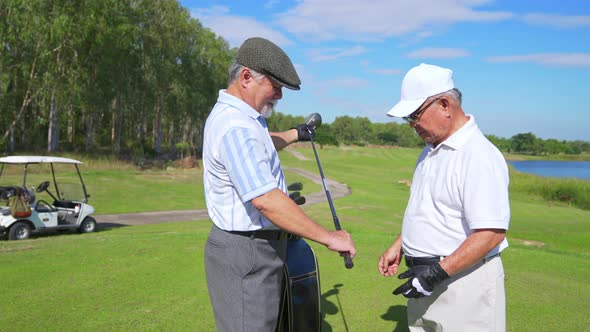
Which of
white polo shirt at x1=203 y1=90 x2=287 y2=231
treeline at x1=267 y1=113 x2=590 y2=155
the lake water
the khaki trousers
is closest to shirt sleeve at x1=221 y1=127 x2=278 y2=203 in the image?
white polo shirt at x1=203 y1=90 x2=287 y2=231

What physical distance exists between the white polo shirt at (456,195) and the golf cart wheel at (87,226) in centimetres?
1338

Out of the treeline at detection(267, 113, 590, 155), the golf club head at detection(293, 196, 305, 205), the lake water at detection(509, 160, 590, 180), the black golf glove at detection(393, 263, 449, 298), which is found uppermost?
the treeline at detection(267, 113, 590, 155)

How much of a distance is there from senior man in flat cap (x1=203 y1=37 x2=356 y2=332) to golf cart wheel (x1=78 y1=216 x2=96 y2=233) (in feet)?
42.4

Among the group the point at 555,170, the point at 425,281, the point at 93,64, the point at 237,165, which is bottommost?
the point at 555,170

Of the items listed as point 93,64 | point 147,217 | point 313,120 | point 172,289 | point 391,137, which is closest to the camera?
point 313,120

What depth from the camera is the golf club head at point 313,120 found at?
14.3 feet

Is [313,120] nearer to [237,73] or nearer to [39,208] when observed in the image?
[237,73]

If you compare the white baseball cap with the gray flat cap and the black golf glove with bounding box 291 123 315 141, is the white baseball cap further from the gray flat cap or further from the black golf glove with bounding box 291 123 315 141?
the black golf glove with bounding box 291 123 315 141

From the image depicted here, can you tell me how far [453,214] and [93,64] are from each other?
35056 millimetres

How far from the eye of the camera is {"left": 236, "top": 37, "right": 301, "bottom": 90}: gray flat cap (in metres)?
2.63

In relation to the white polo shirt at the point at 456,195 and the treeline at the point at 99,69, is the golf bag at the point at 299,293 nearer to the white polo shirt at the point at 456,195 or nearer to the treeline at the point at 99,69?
the white polo shirt at the point at 456,195

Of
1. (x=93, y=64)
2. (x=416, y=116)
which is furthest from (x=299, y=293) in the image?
(x=93, y=64)

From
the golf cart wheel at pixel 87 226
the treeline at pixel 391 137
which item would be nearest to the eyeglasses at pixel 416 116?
the golf cart wheel at pixel 87 226

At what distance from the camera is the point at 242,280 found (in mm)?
2668
